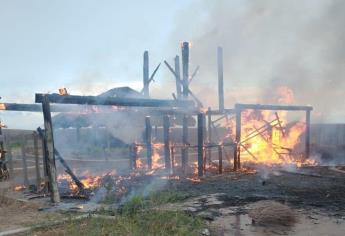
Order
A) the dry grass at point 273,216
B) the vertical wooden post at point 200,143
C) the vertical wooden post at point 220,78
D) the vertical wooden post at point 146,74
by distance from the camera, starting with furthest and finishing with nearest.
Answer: the vertical wooden post at point 146,74
the vertical wooden post at point 220,78
the vertical wooden post at point 200,143
the dry grass at point 273,216

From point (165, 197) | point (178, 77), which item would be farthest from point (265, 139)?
point (165, 197)

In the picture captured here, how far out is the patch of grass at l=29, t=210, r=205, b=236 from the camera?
7.62 m

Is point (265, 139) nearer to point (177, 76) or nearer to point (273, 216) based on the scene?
point (177, 76)

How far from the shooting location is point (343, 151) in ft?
72.6

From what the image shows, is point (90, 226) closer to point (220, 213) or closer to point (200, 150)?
point (220, 213)

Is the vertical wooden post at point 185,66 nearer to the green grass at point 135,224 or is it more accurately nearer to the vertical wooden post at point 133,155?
the vertical wooden post at point 133,155

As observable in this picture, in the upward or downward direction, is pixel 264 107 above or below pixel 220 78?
below

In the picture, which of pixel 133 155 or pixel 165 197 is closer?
pixel 165 197

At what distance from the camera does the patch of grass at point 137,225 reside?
7620 mm

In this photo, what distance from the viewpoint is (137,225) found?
8.08 m

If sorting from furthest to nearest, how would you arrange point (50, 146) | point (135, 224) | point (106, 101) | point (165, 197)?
point (106, 101) < point (50, 146) < point (165, 197) < point (135, 224)

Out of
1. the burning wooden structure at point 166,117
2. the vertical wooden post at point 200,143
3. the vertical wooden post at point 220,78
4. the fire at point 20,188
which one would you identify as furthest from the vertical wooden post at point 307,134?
the fire at point 20,188

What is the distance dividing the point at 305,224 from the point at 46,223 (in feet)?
18.8

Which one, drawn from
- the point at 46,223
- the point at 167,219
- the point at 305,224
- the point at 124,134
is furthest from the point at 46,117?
the point at 124,134
